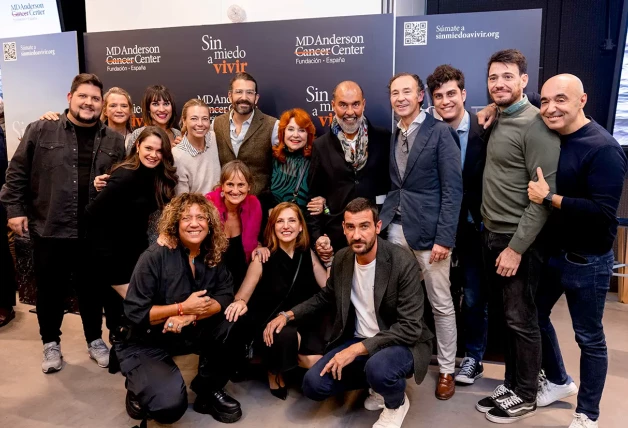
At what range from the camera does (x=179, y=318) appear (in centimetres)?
266

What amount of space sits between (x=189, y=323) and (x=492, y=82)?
193cm

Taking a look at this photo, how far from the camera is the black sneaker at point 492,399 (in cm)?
281

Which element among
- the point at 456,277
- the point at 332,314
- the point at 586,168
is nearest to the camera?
the point at 586,168

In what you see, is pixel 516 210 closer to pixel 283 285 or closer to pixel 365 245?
pixel 365 245

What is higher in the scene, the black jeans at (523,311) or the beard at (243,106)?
the beard at (243,106)

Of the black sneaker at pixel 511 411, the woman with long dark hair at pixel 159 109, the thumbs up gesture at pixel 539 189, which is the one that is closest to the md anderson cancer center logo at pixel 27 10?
the woman with long dark hair at pixel 159 109

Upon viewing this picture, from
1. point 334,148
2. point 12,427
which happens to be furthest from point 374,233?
point 12,427

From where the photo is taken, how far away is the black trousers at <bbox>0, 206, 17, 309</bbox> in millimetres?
4254

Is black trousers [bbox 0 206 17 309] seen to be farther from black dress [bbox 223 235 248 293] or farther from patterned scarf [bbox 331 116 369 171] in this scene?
patterned scarf [bbox 331 116 369 171]

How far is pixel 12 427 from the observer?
2.76 metres

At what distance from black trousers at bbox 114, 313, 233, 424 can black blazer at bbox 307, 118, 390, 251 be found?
85 centimetres

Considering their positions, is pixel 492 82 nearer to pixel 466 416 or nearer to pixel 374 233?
pixel 374 233

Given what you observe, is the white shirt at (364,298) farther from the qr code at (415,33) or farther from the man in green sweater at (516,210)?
the qr code at (415,33)

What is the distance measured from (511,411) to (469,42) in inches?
90.0
